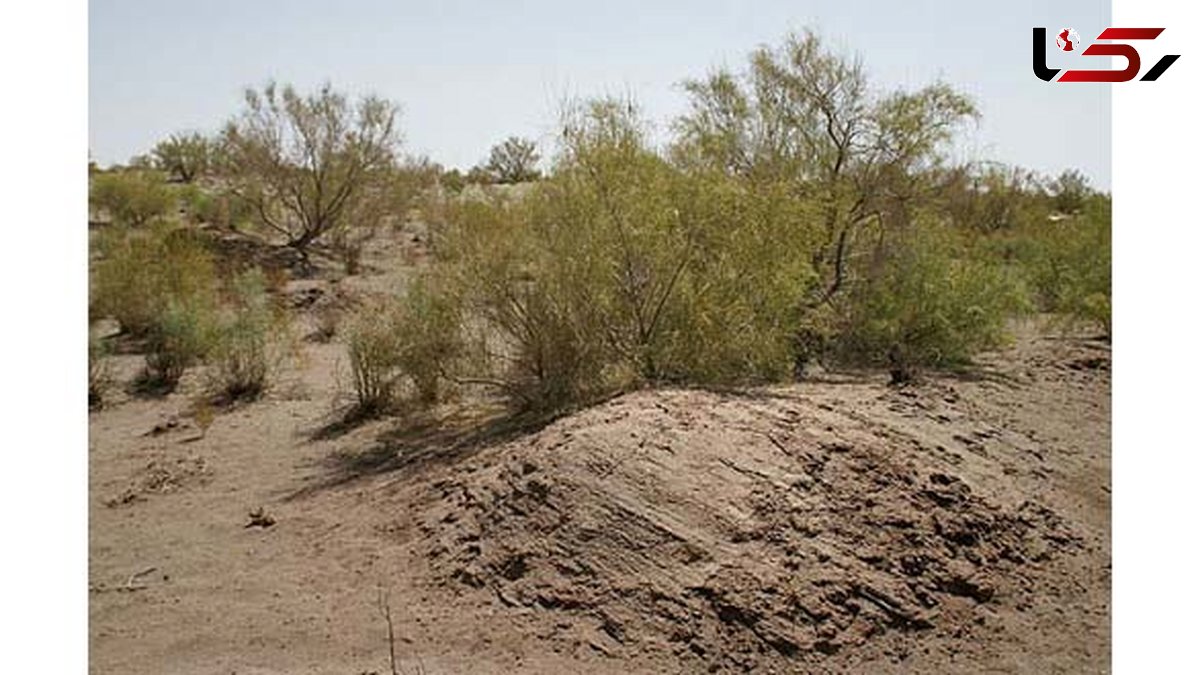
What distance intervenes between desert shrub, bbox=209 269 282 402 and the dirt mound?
5.93m

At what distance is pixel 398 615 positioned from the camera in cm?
671

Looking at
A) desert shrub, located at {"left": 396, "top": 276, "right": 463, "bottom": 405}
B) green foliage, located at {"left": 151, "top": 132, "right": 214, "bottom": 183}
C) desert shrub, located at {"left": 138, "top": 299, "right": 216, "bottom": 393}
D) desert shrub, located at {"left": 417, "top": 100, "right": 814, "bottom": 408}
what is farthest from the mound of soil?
green foliage, located at {"left": 151, "top": 132, "right": 214, "bottom": 183}

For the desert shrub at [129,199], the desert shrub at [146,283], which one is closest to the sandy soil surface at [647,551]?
the desert shrub at [146,283]

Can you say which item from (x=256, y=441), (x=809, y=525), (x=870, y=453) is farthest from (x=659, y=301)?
(x=256, y=441)

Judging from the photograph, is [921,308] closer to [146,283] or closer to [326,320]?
[326,320]

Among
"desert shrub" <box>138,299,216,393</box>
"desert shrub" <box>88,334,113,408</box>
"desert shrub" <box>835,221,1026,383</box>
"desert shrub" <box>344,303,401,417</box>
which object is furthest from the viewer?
"desert shrub" <box>138,299,216,393</box>

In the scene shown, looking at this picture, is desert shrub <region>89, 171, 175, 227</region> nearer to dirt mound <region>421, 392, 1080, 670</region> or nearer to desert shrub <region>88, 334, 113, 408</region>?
desert shrub <region>88, 334, 113, 408</region>

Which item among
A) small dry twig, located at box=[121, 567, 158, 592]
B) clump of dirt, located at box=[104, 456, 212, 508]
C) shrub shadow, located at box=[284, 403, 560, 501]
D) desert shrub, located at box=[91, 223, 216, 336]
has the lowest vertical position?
small dry twig, located at box=[121, 567, 158, 592]

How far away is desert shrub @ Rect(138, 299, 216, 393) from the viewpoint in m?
14.7

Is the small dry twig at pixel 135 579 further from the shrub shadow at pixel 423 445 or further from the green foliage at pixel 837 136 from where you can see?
the green foliage at pixel 837 136

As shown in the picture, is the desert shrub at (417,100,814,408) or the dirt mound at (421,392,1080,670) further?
the desert shrub at (417,100,814,408)

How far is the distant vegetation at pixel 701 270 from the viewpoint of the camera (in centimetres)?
1039
